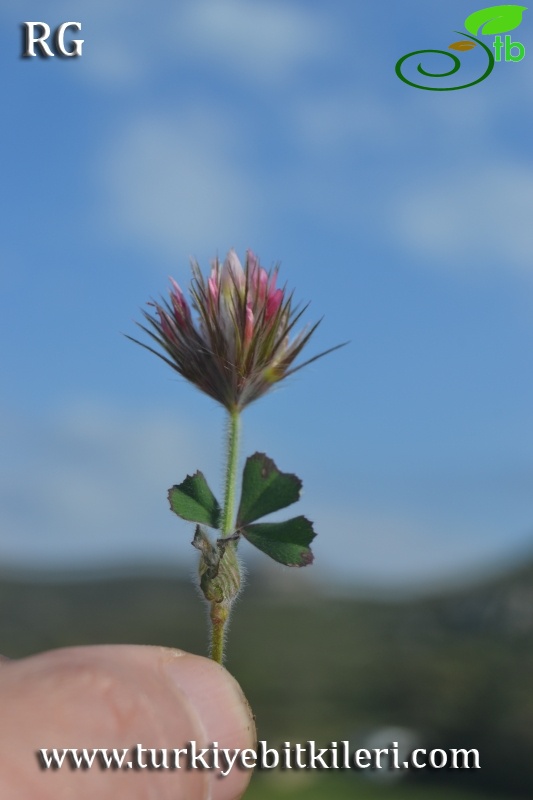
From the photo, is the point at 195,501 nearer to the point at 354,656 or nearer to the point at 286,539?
the point at 286,539

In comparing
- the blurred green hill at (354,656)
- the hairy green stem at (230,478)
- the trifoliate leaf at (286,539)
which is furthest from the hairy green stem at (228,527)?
the blurred green hill at (354,656)

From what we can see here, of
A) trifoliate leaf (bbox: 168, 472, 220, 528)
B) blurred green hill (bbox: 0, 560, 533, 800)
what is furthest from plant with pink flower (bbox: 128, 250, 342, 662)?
blurred green hill (bbox: 0, 560, 533, 800)

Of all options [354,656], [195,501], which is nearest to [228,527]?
[195,501]

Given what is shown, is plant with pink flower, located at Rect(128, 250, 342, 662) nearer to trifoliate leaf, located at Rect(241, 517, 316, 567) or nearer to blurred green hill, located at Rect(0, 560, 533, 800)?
trifoliate leaf, located at Rect(241, 517, 316, 567)

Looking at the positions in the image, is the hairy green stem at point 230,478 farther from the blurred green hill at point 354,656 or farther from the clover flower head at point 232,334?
the blurred green hill at point 354,656

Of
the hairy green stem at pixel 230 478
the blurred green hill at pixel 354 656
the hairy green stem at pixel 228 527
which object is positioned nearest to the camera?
the hairy green stem at pixel 228 527

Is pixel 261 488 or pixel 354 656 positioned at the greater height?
pixel 261 488
